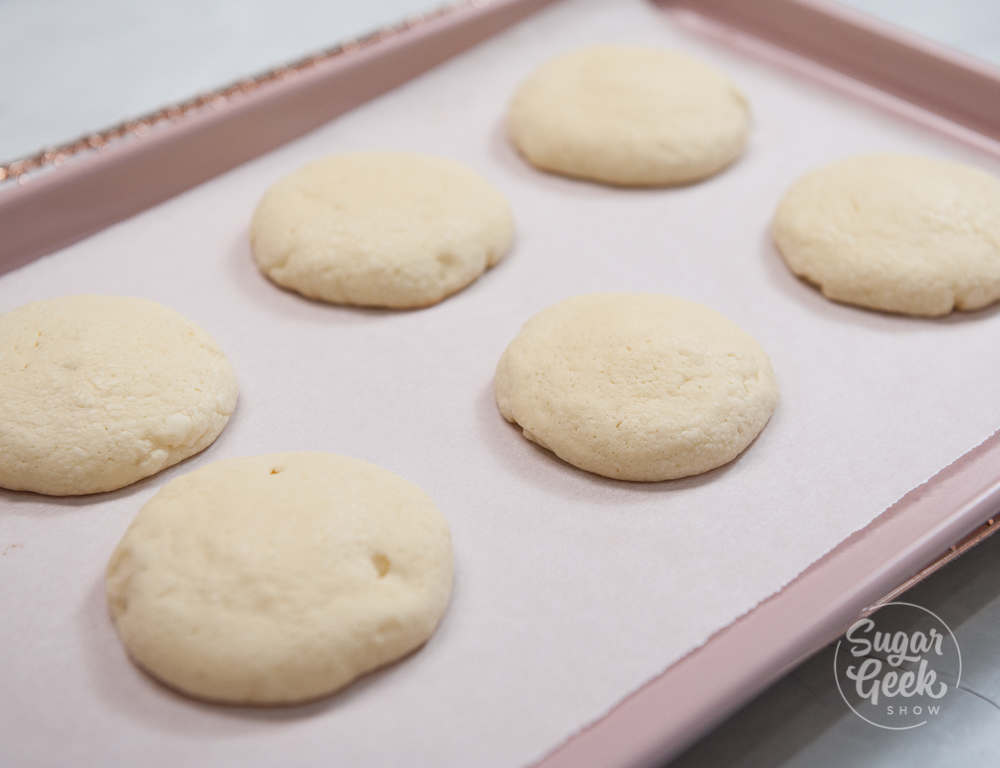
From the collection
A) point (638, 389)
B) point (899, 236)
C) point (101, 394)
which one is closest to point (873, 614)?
point (638, 389)

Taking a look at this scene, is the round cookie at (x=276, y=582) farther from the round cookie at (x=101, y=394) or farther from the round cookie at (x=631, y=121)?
the round cookie at (x=631, y=121)

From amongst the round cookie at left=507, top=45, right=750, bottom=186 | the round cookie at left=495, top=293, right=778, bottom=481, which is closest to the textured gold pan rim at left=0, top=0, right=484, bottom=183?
the round cookie at left=507, top=45, right=750, bottom=186

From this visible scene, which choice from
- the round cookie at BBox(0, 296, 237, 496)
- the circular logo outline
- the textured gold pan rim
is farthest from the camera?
the textured gold pan rim

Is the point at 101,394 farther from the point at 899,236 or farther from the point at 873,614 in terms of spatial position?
the point at 899,236

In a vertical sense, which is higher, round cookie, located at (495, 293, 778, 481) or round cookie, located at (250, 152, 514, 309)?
round cookie, located at (250, 152, 514, 309)

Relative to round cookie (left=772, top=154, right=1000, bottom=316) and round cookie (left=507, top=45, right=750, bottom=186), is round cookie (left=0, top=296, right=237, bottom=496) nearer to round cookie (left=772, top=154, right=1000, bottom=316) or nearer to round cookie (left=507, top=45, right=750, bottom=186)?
round cookie (left=507, top=45, right=750, bottom=186)

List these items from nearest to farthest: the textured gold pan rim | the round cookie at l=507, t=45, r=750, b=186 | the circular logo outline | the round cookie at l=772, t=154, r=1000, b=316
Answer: the circular logo outline < the round cookie at l=772, t=154, r=1000, b=316 < the textured gold pan rim < the round cookie at l=507, t=45, r=750, b=186

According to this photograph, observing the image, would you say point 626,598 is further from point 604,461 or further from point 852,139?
point 852,139
